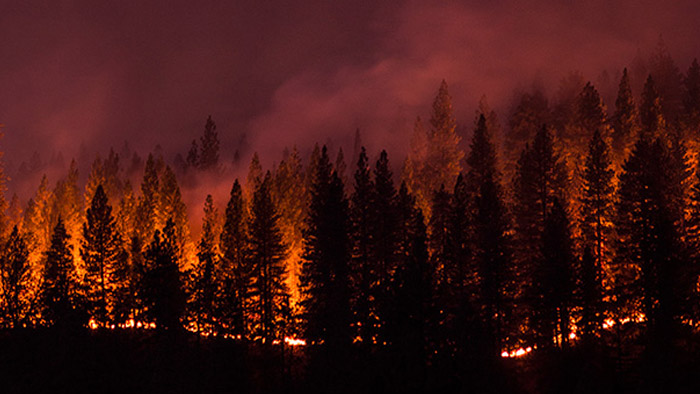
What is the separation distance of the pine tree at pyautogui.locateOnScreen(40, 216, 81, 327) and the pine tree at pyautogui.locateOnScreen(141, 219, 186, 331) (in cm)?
678

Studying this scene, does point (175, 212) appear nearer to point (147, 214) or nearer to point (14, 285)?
point (147, 214)

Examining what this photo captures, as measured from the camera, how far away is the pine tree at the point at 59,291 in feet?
171

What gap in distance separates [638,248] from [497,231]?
10102 millimetres

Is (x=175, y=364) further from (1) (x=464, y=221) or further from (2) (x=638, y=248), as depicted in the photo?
(2) (x=638, y=248)

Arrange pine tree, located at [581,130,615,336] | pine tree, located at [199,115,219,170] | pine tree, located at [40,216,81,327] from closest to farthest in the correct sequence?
pine tree, located at [581,130,615,336]
pine tree, located at [40,216,81,327]
pine tree, located at [199,115,219,170]

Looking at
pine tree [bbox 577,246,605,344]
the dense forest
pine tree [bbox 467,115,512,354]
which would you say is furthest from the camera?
pine tree [bbox 467,115,512,354]

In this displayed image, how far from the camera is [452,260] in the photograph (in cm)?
4534

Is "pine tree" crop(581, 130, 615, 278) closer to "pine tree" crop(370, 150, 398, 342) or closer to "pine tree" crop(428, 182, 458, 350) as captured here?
"pine tree" crop(428, 182, 458, 350)

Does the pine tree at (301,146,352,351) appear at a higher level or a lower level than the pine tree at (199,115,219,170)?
lower

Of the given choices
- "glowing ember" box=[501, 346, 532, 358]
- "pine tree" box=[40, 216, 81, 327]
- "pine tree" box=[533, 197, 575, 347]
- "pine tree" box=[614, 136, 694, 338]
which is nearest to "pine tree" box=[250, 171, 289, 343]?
"pine tree" box=[40, 216, 81, 327]

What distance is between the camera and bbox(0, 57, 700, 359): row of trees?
37.7m

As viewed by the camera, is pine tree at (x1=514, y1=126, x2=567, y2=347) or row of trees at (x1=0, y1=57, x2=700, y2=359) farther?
pine tree at (x1=514, y1=126, x2=567, y2=347)

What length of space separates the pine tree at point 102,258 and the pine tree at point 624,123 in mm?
56530

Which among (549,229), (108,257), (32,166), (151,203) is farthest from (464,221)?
(32,166)
